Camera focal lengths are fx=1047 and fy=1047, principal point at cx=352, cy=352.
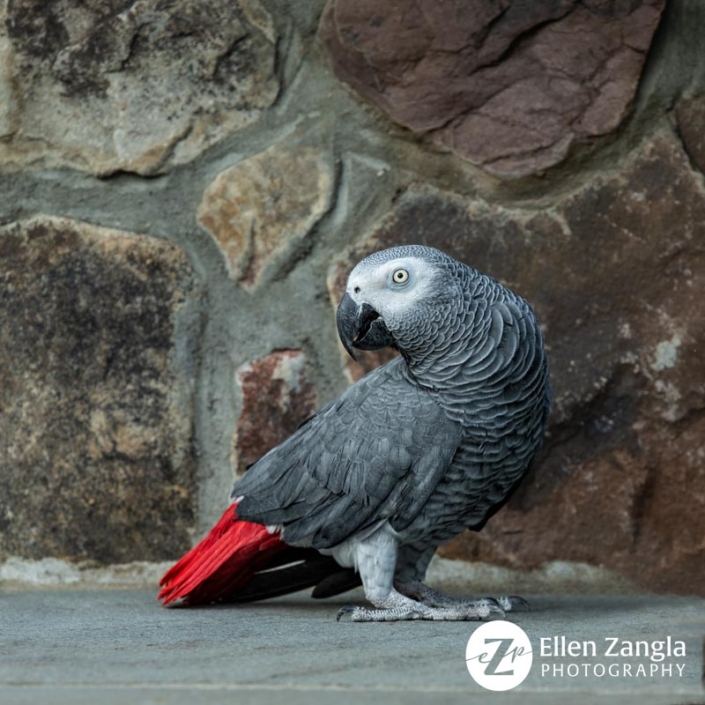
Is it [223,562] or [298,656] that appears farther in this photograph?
[223,562]

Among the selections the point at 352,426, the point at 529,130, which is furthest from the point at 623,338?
the point at 352,426

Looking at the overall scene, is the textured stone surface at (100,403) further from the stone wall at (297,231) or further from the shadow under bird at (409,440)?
A: the shadow under bird at (409,440)

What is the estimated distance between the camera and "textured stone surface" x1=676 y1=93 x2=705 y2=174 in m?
1.78

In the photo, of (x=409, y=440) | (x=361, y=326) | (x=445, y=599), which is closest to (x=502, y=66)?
(x=361, y=326)

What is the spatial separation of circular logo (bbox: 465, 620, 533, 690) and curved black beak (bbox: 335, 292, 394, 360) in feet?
1.53

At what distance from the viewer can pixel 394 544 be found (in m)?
1.55

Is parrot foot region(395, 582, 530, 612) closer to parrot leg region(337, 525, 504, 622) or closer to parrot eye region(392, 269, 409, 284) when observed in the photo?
parrot leg region(337, 525, 504, 622)

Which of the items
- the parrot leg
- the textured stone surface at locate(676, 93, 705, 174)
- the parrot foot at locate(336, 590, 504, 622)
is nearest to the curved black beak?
the parrot leg

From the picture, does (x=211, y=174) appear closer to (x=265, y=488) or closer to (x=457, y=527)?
(x=265, y=488)

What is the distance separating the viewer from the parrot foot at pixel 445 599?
156 centimetres

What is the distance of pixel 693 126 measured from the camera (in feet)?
5.85

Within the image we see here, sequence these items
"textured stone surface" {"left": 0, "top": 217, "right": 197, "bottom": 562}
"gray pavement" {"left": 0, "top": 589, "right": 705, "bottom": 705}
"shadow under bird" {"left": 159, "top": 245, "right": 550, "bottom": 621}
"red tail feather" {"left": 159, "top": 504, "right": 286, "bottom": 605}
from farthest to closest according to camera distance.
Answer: "textured stone surface" {"left": 0, "top": 217, "right": 197, "bottom": 562}, "red tail feather" {"left": 159, "top": 504, "right": 286, "bottom": 605}, "shadow under bird" {"left": 159, "top": 245, "right": 550, "bottom": 621}, "gray pavement" {"left": 0, "top": 589, "right": 705, "bottom": 705}

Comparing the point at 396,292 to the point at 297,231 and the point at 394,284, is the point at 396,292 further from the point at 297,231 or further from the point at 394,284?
the point at 297,231

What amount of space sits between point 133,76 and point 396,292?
696 mm
